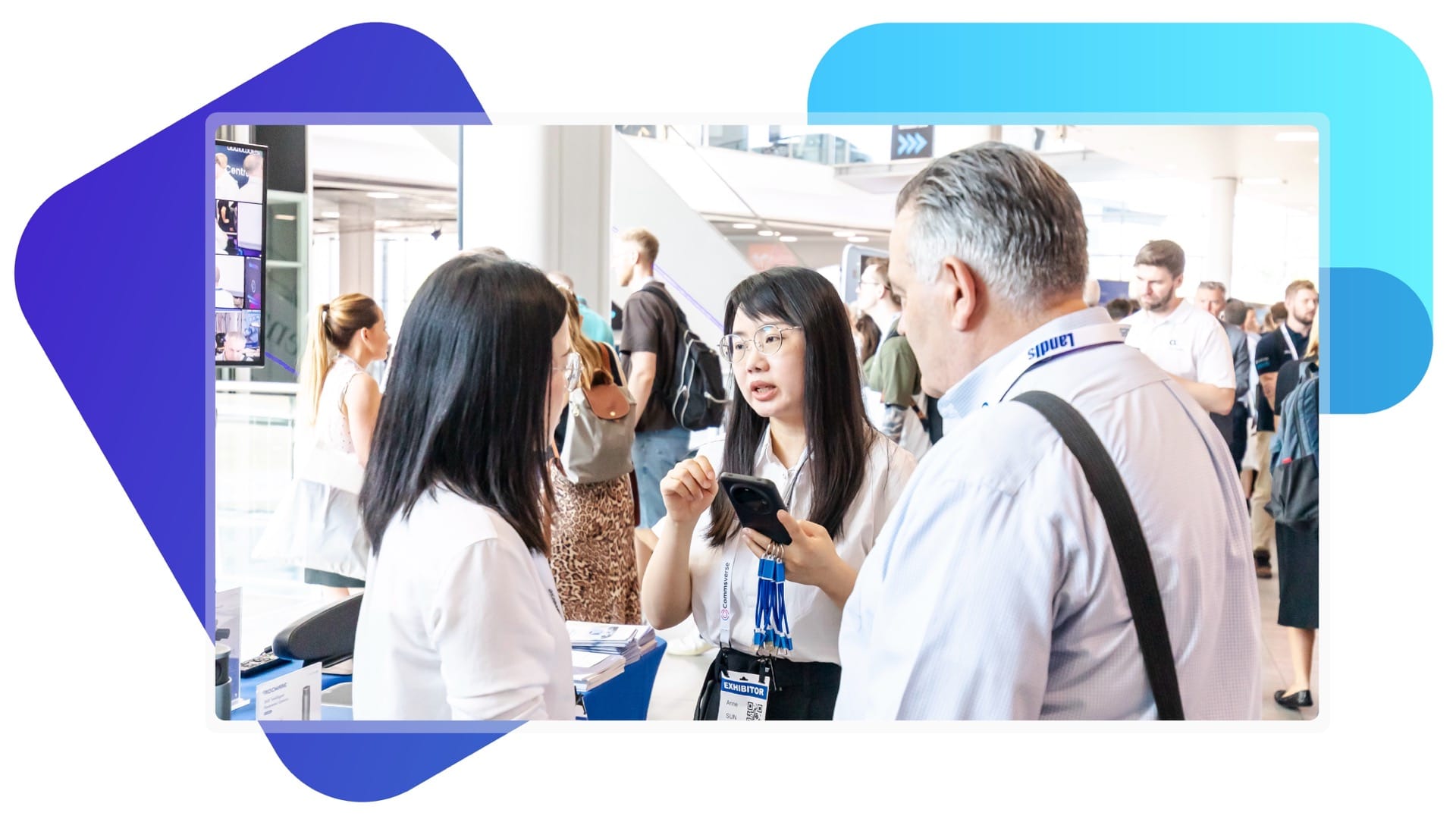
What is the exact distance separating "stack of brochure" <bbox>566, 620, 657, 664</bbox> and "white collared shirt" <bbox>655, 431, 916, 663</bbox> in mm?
226

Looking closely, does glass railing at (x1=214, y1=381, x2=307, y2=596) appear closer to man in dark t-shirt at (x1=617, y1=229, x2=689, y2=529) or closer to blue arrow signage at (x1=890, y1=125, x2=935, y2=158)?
blue arrow signage at (x1=890, y1=125, x2=935, y2=158)

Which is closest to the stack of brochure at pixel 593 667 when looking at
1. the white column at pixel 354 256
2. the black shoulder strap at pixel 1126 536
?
the black shoulder strap at pixel 1126 536

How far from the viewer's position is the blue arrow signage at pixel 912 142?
201 cm

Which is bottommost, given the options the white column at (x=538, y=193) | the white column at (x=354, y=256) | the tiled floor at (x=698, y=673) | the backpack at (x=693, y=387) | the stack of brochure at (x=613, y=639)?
the tiled floor at (x=698, y=673)

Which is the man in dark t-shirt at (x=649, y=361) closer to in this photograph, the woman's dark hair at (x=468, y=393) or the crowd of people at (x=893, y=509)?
the crowd of people at (x=893, y=509)

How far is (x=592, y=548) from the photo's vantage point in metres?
3.29

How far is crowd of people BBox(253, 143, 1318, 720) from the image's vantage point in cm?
116

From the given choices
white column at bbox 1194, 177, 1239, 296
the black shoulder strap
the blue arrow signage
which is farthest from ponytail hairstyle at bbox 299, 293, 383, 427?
the black shoulder strap

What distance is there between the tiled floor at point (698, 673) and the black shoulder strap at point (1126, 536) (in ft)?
3.73

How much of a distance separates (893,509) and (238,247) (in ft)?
4.24

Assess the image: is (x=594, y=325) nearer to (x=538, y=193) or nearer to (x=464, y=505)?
(x=538, y=193)
